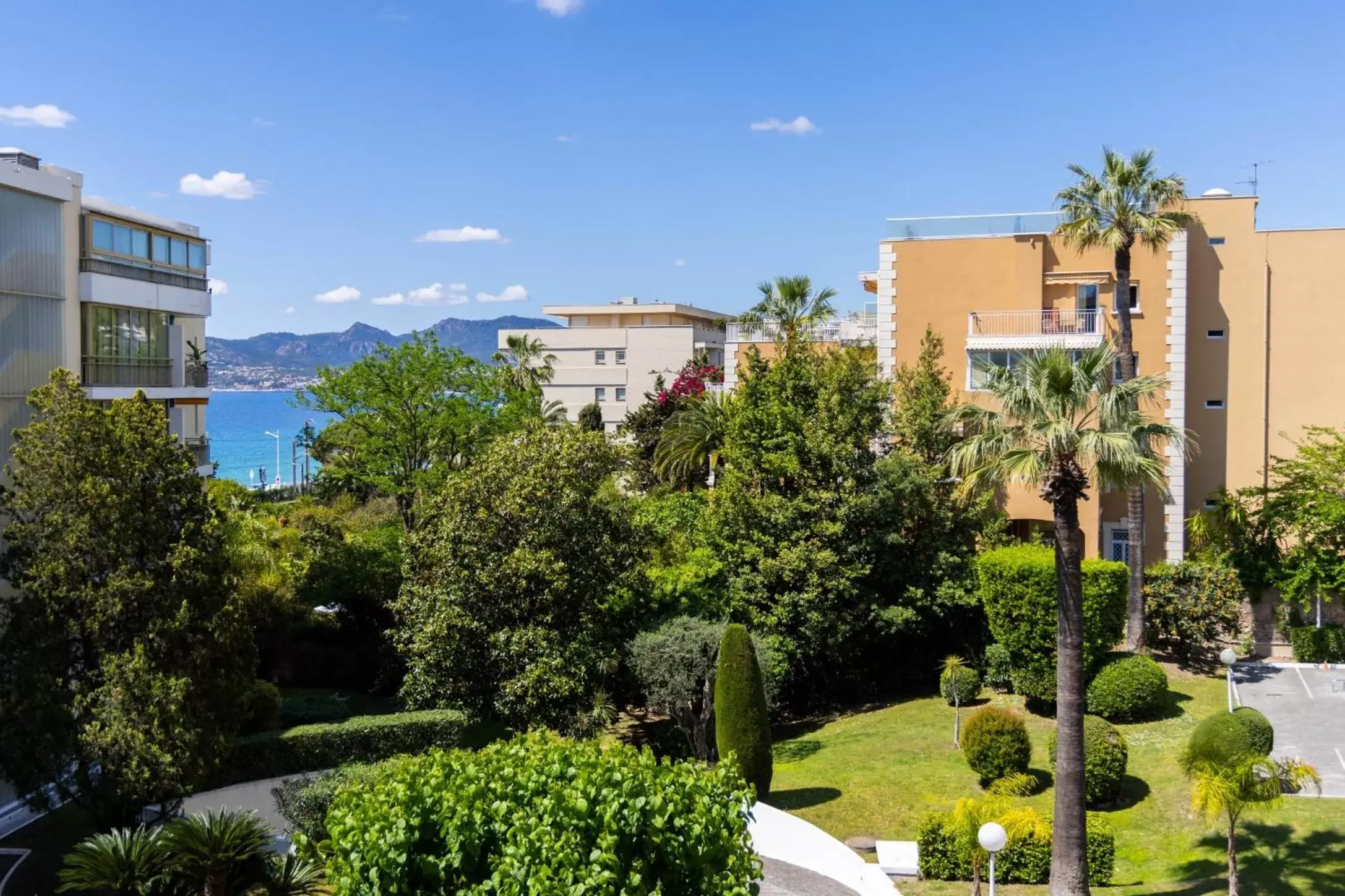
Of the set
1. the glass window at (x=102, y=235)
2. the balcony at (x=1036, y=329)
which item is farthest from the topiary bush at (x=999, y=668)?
the glass window at (x=102, y=235)

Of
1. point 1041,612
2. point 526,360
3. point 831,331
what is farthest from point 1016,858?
point 526,360

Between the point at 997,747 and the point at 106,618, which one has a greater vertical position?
the point at 106,618

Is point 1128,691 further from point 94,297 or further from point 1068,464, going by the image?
point 94,297

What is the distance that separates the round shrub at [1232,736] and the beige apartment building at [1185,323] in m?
11.4

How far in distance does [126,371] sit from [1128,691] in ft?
77.0

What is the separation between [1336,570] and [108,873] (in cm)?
2780

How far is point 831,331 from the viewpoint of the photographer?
37781 mm

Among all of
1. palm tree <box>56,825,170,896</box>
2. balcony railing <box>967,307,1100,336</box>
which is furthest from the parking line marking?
palm tree <box>56,825,170,896</box>

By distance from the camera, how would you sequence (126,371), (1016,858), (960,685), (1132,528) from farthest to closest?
(1132,528)
(960,685)
(126,371)
(1016,858)

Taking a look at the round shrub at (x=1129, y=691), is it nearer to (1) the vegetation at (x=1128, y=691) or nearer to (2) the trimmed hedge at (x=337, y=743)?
(1) the vegetation at (x=1128, y=691)

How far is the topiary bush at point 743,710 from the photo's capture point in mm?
20484

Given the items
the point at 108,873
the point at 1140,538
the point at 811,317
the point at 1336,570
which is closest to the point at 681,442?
the point at 811,317

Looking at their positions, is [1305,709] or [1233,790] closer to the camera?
[1233,790]

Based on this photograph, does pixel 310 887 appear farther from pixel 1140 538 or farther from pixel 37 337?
pixel 1140 538
